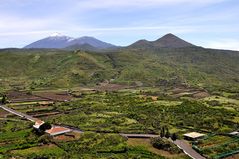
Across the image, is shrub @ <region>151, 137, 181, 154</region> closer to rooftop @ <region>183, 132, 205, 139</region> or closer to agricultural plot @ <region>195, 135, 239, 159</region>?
agricultural plot @ <region>195, 135, 239, 159</region>

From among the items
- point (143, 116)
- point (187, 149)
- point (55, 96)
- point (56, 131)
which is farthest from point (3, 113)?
point (187, 149)

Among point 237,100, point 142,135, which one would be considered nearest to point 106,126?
point 142,135

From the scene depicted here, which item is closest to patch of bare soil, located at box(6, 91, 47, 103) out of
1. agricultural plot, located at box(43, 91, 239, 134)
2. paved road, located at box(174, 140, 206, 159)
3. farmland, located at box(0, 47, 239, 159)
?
farmland, located at box(0, 47, 239, 159)

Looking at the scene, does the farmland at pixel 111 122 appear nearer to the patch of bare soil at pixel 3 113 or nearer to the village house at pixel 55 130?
the patch of bare soil at pixel 3 113

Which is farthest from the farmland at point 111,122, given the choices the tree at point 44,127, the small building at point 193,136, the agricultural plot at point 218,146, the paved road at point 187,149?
the tree at point 44,127

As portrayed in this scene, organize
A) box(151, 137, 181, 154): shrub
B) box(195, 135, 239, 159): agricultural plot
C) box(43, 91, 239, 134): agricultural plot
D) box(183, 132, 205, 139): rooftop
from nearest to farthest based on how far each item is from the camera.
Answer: box(195, 135, 239, 159): agricultural plot → box(151, 137, 181, 154): shrub → box(183, 132, 205, 139): rooftop → box(43, 91, 239, 134): agricultural plot

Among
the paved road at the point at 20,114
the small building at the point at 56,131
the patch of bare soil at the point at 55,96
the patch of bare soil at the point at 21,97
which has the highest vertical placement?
the small building at the point at 56,131

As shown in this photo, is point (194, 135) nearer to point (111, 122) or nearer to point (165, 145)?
point (165, 145)

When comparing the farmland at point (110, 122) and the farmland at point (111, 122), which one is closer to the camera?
the farmland at point (111, 122)

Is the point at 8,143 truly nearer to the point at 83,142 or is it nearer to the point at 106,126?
the point at 83,142
